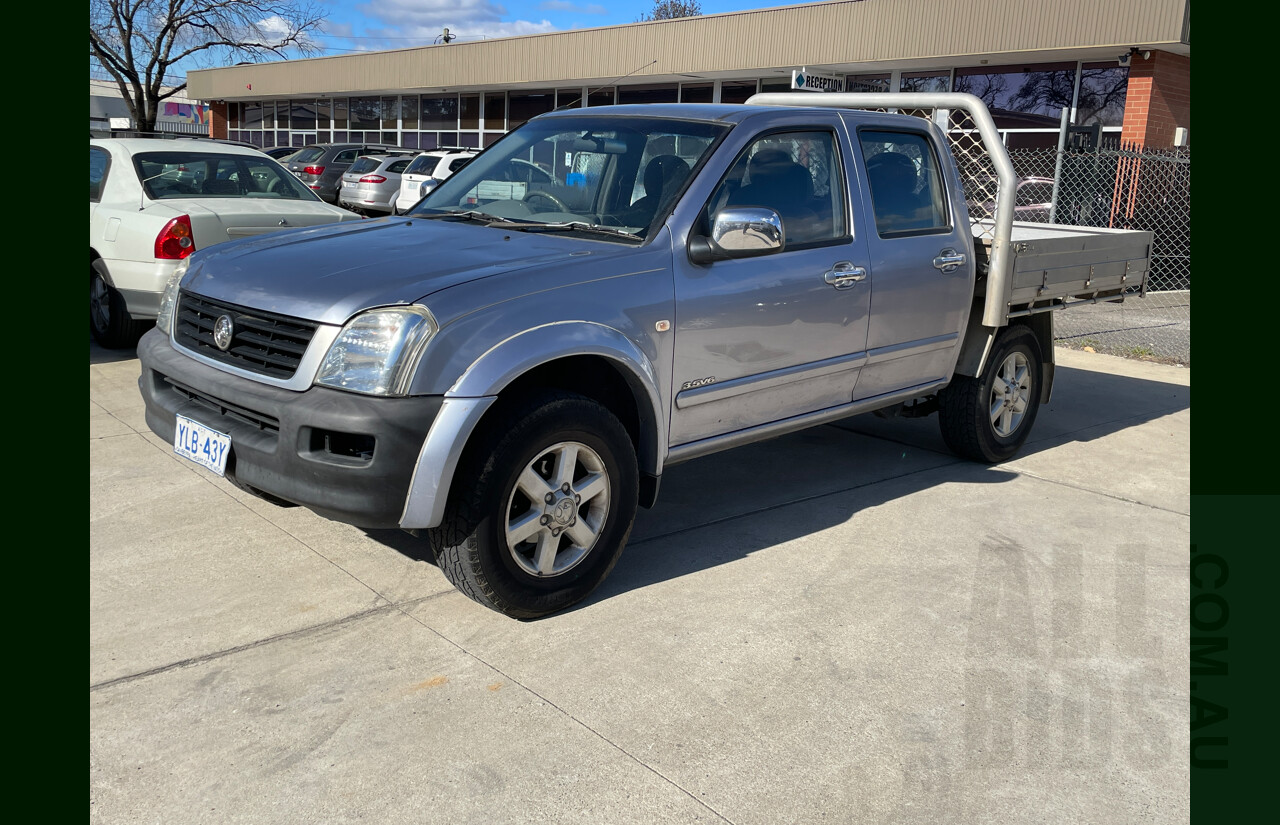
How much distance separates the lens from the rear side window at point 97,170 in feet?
26.8

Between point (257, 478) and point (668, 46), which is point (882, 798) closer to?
point (257, 478)

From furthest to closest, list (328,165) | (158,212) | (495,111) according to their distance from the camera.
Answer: (495,111)
(328,165)
(158,212)

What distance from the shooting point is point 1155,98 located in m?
16.6

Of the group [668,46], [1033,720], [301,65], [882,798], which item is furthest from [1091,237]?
[301,65]

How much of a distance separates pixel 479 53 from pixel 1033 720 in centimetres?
2650

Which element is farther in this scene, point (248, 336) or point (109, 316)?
point (109, 316)

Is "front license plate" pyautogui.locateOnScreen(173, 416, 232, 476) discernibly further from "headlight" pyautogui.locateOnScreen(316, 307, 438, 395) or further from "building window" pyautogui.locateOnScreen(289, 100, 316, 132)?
"building window" pyautogui.locateOnScreen(289, 100, 316, 132)

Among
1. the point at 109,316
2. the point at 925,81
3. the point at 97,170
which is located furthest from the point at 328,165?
the point at 109,316

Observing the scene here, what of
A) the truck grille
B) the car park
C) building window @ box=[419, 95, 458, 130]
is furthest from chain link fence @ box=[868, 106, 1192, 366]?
building window @ box=[419, 95, 458, 130]

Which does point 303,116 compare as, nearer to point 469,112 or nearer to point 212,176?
point 469,112

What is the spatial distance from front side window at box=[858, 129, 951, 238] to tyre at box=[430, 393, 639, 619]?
2.00 m

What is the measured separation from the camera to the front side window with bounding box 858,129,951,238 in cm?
514

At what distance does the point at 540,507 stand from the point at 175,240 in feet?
16.0

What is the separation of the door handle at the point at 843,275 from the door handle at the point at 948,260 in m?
0.66
